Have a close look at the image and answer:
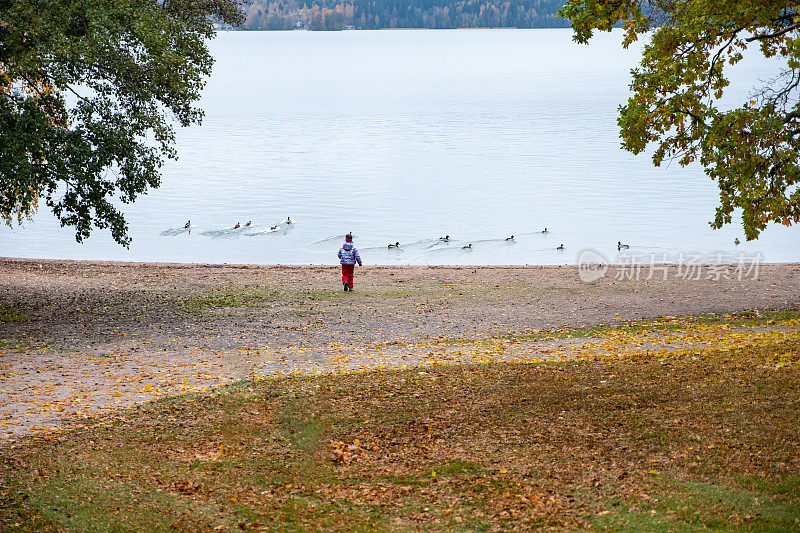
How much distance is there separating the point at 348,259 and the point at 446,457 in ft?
45.5

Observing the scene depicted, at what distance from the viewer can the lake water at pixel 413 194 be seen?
38.5 meters

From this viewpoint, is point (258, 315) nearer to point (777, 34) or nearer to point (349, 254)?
point (349, 254)

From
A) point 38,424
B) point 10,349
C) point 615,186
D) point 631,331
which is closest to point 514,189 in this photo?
point 615,186

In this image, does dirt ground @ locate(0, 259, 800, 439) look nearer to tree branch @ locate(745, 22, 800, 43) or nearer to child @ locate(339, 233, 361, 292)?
child @ locate(339, 233, 361, 292)

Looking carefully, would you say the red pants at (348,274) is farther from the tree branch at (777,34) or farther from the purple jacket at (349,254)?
the tree branch at (777,34)

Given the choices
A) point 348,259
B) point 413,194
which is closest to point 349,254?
point 348,259

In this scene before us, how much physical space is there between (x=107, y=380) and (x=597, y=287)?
15397 mm

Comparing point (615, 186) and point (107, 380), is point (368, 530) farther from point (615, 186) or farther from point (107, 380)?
point (615, 186)

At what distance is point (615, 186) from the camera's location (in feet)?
184

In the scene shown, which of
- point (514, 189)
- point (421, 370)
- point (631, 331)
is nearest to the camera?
point (421, 370)

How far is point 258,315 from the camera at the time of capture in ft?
68.5

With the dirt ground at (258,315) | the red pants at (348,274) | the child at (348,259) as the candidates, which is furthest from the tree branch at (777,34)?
the red pants at (348,274)

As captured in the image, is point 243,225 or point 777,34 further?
point 243,225

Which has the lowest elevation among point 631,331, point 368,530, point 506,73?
point 368,530
